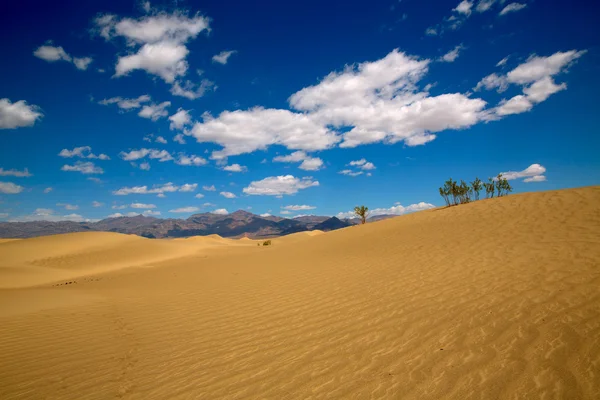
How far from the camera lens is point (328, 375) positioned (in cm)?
390

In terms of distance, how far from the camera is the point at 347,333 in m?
5.19

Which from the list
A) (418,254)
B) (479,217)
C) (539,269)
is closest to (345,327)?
(539,269)

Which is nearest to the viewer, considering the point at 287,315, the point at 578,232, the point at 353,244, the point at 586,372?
the point at 586,372

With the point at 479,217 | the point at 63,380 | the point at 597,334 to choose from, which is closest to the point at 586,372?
the point at 597,334

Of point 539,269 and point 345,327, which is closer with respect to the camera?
point 345,327

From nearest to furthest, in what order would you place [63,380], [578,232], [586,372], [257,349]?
[586,372]
[63,380]
[257,349]
[578,232]

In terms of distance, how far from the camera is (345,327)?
5.47 meters

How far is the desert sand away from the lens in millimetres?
3598

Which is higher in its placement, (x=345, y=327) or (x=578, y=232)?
(x=578, y=232)

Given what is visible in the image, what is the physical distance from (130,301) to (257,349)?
23.4 feet

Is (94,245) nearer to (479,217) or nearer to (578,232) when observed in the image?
(479,217)

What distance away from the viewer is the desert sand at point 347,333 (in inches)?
142

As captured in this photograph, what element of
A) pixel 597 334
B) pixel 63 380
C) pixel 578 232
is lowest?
pixel 63 380

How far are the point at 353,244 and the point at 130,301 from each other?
1343 cm
